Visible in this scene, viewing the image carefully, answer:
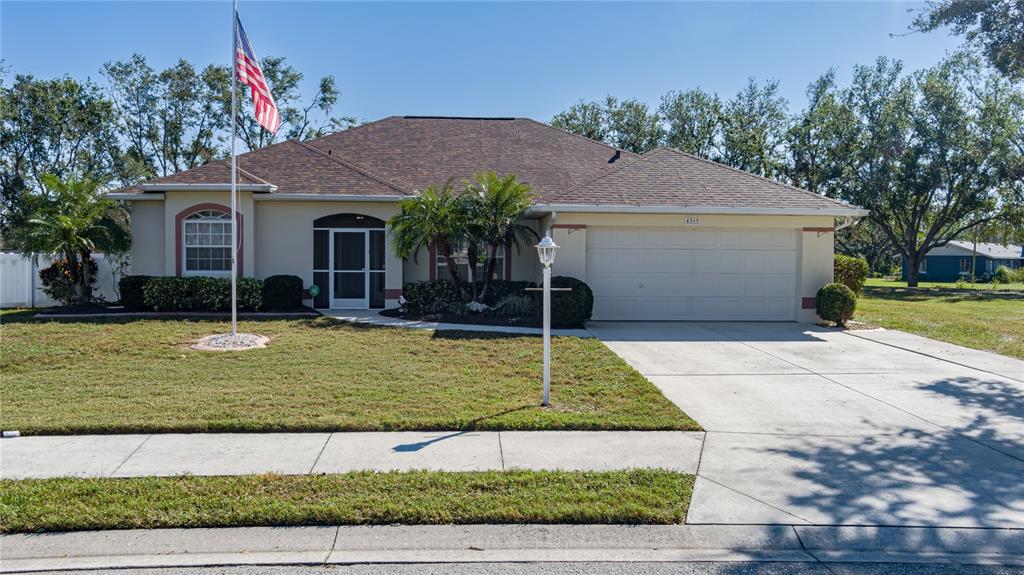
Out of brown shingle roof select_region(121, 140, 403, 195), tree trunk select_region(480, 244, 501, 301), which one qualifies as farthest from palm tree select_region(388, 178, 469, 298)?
brown shingle roof select_region(121, 140, 403, 195)

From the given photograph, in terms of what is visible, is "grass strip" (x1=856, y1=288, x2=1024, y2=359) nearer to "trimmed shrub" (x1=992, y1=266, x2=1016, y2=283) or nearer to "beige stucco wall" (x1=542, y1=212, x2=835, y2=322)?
"beige stucco wall" (x1=542, y1=212, x2=835, y2=322)

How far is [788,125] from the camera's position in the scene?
40562 millimetres

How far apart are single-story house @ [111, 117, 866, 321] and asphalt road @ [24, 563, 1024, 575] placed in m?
11.7

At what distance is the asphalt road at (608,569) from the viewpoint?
14.2ft

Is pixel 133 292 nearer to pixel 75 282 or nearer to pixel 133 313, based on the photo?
pixel 133 313

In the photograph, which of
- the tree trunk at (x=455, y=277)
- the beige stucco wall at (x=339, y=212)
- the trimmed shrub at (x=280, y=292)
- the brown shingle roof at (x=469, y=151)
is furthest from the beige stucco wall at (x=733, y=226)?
the trimmed shrub at (x=280, y=292)

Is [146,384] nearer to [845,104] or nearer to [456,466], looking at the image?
[456,466]

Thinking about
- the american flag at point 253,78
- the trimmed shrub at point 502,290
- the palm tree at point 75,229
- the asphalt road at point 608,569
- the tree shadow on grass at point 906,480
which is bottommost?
the asphalt road at point 608,569

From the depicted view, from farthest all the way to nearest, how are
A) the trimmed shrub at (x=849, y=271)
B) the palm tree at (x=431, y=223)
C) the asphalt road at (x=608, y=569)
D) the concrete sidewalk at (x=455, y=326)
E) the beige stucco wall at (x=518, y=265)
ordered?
the trimmed shrub at (x=849, y=271), the beige stucco wall at (x=518, y=265), the palm tree at (x=431, y=223), the concrete sidewalk at (x=455, y=326), the asphalt road at (x=608, y=569)

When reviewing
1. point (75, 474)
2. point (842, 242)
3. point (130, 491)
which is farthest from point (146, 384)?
point (842, 242)

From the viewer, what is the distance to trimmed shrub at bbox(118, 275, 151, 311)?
16391mm

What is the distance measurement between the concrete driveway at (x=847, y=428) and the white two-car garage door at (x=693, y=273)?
302 centimetres

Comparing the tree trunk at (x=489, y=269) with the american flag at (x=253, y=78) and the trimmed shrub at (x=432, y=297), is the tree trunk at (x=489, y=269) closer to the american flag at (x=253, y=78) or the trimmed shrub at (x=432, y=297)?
the trimmed shrub at (x=432, y=297)

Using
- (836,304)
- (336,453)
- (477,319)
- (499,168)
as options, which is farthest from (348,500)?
(499,168)
